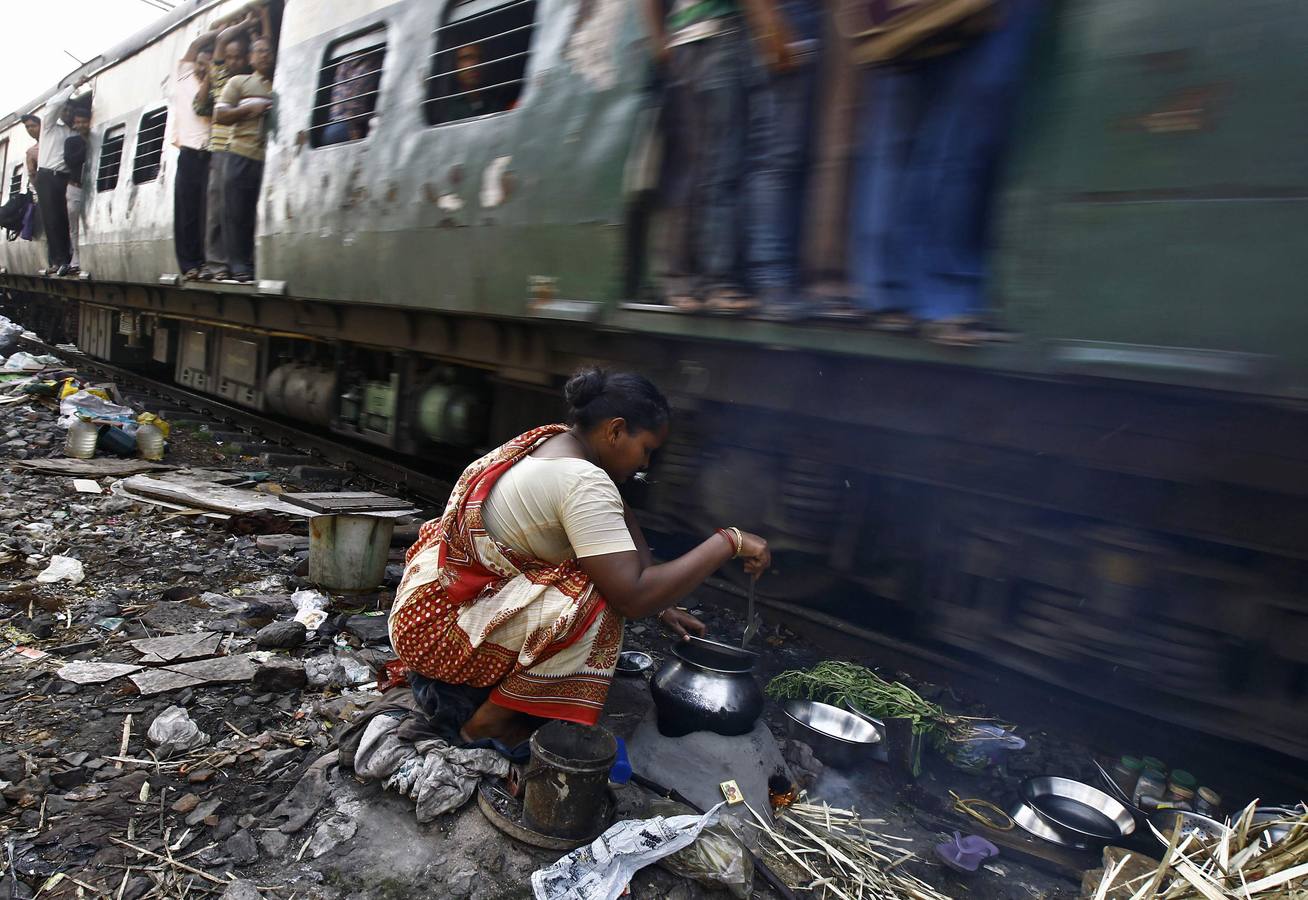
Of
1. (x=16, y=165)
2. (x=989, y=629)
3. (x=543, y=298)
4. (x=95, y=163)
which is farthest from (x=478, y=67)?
(x=16, y=165)

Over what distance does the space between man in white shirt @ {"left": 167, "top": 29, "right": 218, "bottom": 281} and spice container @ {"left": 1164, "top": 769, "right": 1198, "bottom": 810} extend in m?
7.86

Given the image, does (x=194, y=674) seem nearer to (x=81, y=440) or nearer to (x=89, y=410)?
(x=81, y=440)

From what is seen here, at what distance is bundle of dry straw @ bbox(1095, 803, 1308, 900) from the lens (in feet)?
5.50

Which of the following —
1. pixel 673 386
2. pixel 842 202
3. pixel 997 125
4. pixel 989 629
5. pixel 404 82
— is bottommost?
pixel 989 629

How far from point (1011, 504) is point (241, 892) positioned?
2.59 m

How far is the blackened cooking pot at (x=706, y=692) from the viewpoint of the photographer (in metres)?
2.61

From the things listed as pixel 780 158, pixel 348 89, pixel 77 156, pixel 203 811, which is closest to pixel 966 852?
pixel 203 811

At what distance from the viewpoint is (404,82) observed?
191 inches

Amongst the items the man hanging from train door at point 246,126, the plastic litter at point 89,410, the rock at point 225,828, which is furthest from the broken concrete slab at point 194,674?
the man hanging from train door at point 246,126

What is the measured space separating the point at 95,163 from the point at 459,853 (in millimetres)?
10939

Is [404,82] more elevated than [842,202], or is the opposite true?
[404,82]

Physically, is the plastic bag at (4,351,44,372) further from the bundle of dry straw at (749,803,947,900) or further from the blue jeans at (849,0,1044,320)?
the bundle of dry straw at (749,803,947,900)

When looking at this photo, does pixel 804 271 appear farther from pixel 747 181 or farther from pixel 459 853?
pixel 459 853

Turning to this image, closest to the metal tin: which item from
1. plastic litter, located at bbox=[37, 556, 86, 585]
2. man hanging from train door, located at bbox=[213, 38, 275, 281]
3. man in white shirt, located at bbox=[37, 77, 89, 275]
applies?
man hanging from train door, located at bbox=[213, 38, 275, 281]
